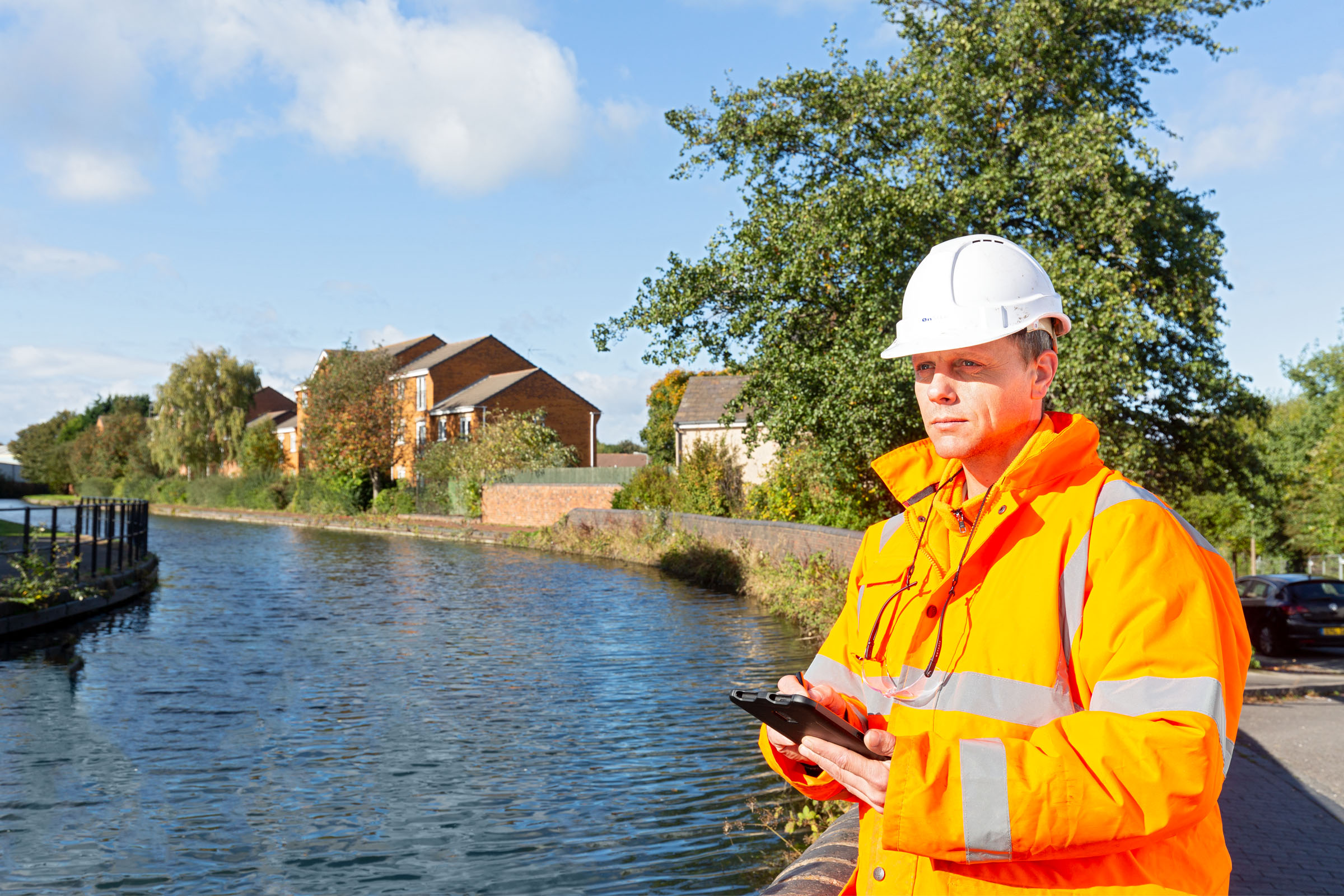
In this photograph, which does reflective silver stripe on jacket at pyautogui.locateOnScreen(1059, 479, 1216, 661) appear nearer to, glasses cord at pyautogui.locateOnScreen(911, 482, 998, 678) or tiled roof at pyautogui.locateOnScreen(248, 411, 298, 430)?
glasses cord at pyautogui.locateOnScreen(911, 482, 998, 678)

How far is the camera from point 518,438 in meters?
47.3

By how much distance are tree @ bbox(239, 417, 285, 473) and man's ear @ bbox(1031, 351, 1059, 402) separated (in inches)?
2682

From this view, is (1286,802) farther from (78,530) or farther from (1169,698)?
(78,530)

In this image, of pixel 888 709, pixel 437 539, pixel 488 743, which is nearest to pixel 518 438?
pixel 437 539

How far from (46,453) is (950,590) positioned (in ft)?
365

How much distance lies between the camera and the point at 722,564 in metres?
23.4

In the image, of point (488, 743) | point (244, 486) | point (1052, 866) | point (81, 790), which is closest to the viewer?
point (1052, 866)

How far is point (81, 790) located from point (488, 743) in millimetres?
3129

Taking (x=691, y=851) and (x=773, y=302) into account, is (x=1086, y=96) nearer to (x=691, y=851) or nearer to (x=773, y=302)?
(x=773, y=302)

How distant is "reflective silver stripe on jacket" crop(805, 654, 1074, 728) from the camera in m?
1.84

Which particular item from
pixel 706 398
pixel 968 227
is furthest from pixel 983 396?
pixel 706 398

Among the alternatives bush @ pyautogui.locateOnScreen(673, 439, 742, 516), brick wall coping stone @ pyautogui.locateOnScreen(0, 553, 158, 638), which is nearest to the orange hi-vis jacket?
brick wall coping stone @ pyautogui.locateOnScreen(0, 553, 158, 638)

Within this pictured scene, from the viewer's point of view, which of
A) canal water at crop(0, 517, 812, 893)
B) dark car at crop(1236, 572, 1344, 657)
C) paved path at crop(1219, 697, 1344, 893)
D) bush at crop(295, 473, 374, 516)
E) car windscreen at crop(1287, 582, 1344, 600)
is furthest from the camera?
bush at crop(295, 473, 374, 516)

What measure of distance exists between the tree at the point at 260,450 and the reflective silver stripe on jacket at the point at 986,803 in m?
68.4
